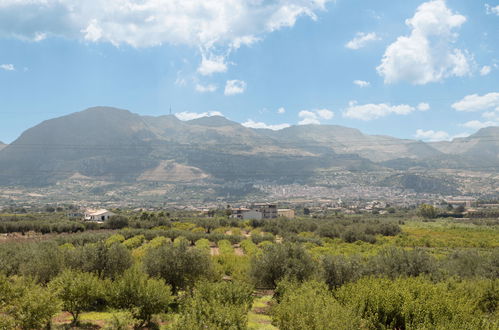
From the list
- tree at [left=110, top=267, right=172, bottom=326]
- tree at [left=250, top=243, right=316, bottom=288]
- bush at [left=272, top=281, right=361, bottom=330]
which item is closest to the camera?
bush at [left=272, top=281, right=361, bottom=330]

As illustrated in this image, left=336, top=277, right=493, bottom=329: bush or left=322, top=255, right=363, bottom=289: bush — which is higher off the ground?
left=336, top=277, right=493, bottom=329: bush

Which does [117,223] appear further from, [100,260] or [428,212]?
[428,212]

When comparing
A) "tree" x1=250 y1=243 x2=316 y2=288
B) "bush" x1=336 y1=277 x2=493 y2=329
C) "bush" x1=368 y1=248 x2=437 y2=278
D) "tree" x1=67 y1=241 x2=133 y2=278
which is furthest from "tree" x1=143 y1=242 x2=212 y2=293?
"bush" x1=368 y1=248 x2=437 y2=278

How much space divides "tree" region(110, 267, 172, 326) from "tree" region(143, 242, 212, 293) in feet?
19.3

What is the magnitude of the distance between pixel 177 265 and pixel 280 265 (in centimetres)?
810

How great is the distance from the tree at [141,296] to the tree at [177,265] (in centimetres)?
587

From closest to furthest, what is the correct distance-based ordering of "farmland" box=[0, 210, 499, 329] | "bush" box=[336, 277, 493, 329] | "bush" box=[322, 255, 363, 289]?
"farmland" box=[0, 210, 499, 329] < "bush" box=[336, 277, 493, 329] < "bush" box=[322, 255, 363, 289]

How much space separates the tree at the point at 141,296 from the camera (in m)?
19.8

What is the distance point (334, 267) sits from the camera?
28812 mm

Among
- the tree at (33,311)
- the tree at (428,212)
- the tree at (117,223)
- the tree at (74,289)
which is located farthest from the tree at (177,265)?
the tree at (428,212)

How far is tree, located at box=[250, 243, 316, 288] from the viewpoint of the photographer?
27.9 m

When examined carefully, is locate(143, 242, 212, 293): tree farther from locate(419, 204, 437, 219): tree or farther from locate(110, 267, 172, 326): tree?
locate(419, 204, 437, 219): tree

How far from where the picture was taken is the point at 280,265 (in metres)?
28.6

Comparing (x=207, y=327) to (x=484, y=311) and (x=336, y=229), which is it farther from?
(x=336, y=229)
